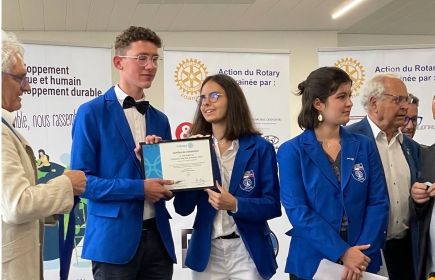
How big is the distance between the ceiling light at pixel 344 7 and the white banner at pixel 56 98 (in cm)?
461

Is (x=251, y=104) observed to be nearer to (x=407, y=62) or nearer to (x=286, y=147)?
(x=407, y=62)

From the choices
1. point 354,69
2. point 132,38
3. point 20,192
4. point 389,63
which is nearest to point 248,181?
point 132,38

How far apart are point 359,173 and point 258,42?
7254 millimetres

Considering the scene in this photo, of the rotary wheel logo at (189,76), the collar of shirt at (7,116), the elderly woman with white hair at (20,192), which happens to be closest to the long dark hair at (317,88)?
the elderly woman with white hair at (20,192)

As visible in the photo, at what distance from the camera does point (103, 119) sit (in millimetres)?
2674

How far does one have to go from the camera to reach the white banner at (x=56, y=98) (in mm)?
4867

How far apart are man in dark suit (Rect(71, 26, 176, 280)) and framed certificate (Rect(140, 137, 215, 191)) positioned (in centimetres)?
7

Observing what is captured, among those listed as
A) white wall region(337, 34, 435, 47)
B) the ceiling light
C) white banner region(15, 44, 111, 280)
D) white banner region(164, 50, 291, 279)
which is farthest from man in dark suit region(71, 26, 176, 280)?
white wall region(337, 34, 435, 47)

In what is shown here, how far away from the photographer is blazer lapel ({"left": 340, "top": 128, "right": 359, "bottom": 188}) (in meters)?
2.72

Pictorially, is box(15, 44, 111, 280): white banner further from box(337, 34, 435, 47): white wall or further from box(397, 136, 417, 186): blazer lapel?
box(337, 34, 435, 47): white wall

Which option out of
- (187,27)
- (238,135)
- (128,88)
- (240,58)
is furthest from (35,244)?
(187,27)

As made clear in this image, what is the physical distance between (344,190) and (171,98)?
2925mm

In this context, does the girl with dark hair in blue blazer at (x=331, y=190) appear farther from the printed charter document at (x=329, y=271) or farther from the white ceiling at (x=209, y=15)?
the white ceiling at (x=209, y=15)

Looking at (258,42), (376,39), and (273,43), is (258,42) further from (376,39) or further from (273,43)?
(376,39)
